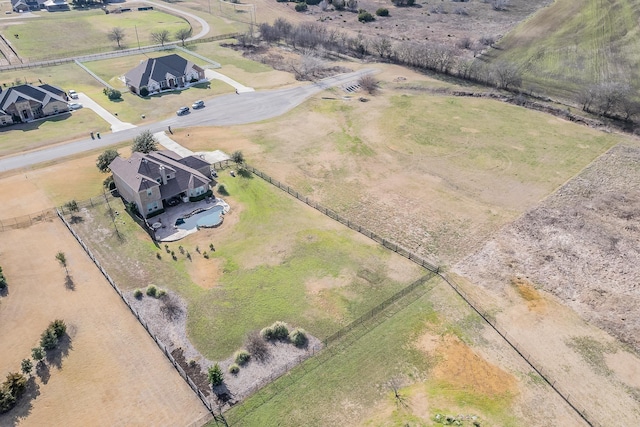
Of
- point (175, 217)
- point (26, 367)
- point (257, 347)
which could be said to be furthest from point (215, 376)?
point (175, 217)

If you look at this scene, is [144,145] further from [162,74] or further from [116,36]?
[116,36]

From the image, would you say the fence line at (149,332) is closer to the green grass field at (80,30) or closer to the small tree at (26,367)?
the small tree at (26,367)

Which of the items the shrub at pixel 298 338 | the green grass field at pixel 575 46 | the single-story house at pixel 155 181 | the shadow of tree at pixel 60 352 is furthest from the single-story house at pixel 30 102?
the green grass field at pixel 575 46

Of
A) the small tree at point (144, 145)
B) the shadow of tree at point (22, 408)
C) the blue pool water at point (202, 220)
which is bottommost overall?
the shadow of tree at point (22, 408)

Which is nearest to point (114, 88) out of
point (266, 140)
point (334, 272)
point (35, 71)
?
point (35, 71)

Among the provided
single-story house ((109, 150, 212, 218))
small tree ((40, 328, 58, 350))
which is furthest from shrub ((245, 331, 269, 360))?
single-story house ((109, 150, 212, 218))

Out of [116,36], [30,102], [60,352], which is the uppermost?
[116,36]

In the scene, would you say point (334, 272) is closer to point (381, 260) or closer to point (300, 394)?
point (381, 260)
